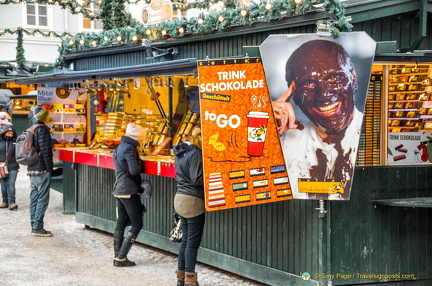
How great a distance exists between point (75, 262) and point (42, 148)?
2195 mm

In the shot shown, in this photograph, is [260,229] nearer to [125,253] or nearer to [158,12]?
[125,253]

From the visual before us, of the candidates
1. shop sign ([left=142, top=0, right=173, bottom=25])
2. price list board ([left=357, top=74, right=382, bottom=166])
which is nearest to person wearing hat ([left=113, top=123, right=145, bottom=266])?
shop sign ([left=142, top=0, right=173, bottom=25])

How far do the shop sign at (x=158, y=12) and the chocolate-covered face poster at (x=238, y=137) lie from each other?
3173 mm

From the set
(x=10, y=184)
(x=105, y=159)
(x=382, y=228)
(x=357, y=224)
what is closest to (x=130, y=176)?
(x=105, y=159)

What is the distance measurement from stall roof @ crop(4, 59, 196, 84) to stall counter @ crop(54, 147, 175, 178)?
113 centimetres

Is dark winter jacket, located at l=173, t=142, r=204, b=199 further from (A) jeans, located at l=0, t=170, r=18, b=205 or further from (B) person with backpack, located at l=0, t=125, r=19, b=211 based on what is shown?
(A) jeans, located at l=0, t=170, r=18, b=205

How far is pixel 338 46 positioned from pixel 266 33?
4.45ft

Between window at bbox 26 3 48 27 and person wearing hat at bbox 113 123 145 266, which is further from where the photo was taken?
window at bbox 26 3 48 27

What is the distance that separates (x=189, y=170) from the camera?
745 centimetres

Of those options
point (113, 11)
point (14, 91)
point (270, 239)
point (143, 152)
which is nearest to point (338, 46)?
point (270, 239)

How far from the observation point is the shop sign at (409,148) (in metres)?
7.84

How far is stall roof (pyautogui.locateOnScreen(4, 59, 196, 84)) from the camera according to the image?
798cm

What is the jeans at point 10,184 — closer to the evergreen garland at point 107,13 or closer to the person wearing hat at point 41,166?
the person wearing hat at point 41,166

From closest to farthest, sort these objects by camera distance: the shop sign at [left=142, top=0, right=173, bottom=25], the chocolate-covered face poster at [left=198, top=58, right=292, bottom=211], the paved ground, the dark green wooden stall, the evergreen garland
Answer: the chocolate-covered face poster at [left=198, top=58, right=292, bottom=211]
the dark green wooden stall
the paved ground
the shop sign at [left=142, top=0, right=173, bottom=25]
the evergreen garland
